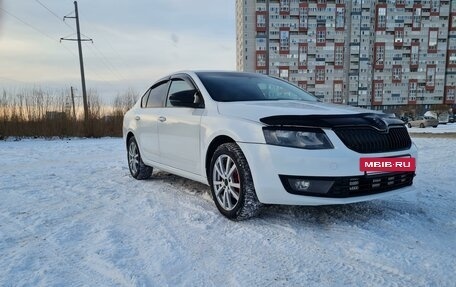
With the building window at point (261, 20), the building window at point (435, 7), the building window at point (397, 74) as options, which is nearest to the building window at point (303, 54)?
the building window at point (261, 20)

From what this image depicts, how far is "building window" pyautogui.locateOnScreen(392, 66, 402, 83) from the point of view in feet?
261

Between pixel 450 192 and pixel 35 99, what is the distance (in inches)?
627

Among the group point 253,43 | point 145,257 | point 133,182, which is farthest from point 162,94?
point 253,43

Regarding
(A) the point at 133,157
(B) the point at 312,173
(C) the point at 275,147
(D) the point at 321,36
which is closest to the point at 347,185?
(B) the point at 312,173

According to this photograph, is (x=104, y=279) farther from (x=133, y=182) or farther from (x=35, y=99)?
(x=35, y=99)

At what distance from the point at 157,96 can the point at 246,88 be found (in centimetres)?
160

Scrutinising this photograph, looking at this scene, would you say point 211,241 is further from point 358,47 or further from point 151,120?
point 358,47

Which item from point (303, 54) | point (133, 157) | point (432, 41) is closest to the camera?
point (133, 157)

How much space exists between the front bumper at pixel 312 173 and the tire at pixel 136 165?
9.21ft

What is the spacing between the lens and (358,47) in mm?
77938

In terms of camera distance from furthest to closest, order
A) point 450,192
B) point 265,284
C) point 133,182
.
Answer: point 133,182 < point 450,192 < point 265,284

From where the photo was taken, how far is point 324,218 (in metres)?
3.24

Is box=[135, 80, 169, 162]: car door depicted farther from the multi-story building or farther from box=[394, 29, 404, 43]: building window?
box=[394, 29, 404, 43]: building window

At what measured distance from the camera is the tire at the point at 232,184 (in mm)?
3061
